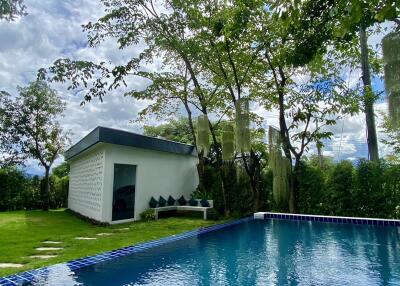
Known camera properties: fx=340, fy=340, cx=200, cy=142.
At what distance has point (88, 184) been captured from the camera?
11.8m

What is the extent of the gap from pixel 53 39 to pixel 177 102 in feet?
20.3

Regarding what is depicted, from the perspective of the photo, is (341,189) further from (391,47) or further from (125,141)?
(125,141)

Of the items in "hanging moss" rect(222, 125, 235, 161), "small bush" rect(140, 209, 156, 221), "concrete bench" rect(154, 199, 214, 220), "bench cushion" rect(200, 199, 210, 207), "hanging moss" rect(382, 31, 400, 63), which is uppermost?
"hanging moss" rect(382, 31, 400, 63)

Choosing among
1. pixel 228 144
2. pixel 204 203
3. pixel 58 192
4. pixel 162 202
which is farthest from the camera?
pixel 58 192

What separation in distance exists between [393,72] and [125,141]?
23.0ft

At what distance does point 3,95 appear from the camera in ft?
47.8

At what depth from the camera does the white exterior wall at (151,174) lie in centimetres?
984

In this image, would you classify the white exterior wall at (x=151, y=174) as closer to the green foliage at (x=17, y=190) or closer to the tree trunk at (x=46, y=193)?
the tree trunk at (x=46, y=193)

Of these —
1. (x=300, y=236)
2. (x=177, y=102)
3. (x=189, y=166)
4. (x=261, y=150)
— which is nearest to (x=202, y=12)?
(x=177, y=102)

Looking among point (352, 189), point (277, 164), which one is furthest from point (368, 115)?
point (277, 164)

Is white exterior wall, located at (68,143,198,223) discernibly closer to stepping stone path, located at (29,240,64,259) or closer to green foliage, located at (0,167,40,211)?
green foliage, located at (0,167,40,211)

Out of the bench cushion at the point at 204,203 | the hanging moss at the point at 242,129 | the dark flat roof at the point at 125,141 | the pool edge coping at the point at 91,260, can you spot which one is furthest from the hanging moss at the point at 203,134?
the pool edge coping at the point at 91,260

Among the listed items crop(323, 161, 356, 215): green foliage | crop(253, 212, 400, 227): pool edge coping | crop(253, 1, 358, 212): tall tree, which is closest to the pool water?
crop(253, 212, 400, 227): pool edge coping

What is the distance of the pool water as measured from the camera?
448 cm
